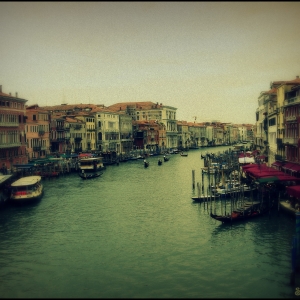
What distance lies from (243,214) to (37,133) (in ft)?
84.0

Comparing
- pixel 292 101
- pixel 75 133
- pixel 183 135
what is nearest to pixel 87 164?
pixel 75 133

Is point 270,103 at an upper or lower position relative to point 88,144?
upper

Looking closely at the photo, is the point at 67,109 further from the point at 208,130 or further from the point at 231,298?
the point at 208,130

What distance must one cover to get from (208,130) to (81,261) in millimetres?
90614

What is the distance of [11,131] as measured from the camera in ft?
92.5

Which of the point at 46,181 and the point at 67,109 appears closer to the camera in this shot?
the point at 46,181

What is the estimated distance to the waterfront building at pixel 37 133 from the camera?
34688 millimetres

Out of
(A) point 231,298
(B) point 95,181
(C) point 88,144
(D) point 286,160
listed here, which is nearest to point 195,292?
(A) point 231,298

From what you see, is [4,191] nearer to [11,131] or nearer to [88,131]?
[11,131]

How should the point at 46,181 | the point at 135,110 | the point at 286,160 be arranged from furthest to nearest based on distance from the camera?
the point at 135,110 → the point at 46,181 → the point at 286,160

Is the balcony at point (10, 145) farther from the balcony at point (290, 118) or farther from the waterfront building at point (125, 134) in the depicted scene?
the waterfront building at point (125, 134)

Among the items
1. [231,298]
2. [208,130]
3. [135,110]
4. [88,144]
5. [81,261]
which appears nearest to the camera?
[231,298]

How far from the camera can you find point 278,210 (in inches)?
585

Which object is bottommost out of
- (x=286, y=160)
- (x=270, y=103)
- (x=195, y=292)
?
(x=195, y=292)
